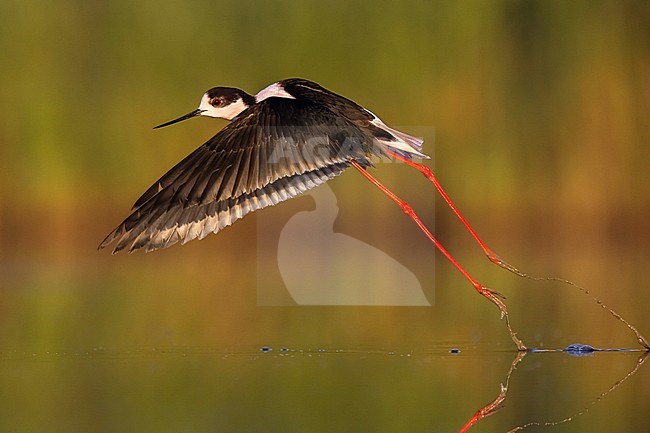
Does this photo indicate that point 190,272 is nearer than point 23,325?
No

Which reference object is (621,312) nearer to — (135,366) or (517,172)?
(135,366)

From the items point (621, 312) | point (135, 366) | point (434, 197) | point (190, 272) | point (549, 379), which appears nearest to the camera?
point (549, 379)

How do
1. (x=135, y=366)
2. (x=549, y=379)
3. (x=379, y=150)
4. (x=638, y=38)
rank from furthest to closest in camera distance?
1. (x=638, y=38)
2. (x=379, y=150)
3. (x=135, y=366)
4. (x=549, y=379)

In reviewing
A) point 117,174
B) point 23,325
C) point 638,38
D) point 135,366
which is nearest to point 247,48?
point 117,174

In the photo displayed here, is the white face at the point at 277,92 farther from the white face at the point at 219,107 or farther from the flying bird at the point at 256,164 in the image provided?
the white face at the point at 219,107

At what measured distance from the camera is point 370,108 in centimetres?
966

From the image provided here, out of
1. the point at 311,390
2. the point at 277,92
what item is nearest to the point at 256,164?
the point at 277,92

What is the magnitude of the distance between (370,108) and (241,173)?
455 cm

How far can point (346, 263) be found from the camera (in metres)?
9.80

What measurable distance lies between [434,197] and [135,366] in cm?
473

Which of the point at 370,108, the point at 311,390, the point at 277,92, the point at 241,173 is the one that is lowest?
the point at 311,390

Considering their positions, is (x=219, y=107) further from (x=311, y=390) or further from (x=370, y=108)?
(x=370, y=108)

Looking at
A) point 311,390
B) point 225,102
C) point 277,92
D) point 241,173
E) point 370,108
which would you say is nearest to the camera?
point 311,390

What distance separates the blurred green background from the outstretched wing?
11.2ft
